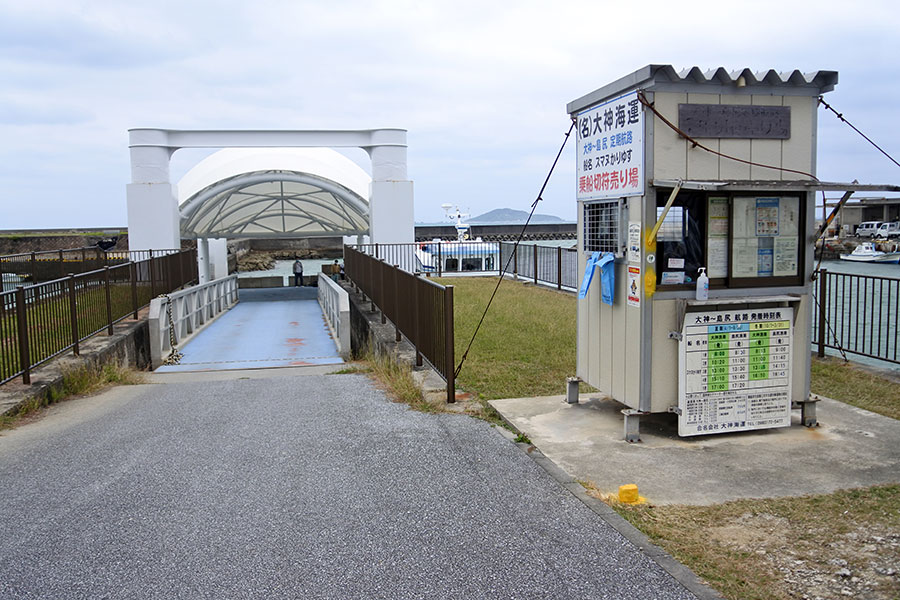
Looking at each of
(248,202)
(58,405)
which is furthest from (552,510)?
(248,202)

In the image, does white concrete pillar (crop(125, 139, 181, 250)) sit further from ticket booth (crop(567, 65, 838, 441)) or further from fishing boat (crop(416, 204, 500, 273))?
ticket booth (crop(567, 65, 838, 441))

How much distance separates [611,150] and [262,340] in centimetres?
1325

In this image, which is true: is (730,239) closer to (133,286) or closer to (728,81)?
(728,81)

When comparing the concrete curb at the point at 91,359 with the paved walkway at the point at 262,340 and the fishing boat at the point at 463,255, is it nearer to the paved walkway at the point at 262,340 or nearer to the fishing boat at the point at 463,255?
the paved walkway at the point at 262,340

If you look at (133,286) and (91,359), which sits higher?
(133,286)

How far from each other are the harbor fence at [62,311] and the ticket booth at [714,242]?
6.61 metres

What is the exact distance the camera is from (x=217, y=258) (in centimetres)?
3959

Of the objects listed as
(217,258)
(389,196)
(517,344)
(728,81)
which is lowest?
(517,344)

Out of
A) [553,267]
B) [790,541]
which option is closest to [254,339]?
[553,267]

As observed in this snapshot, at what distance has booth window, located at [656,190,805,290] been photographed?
20.0 feet

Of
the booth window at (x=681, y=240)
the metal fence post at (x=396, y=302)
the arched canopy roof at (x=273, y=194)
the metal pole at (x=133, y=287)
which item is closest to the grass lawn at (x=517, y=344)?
the metal fence post at (x=396, y=302)

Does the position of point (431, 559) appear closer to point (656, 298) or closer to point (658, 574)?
point (658, 574)

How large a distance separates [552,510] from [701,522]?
35.2 inches

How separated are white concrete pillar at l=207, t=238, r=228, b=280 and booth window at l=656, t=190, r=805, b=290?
3459 centimetres
